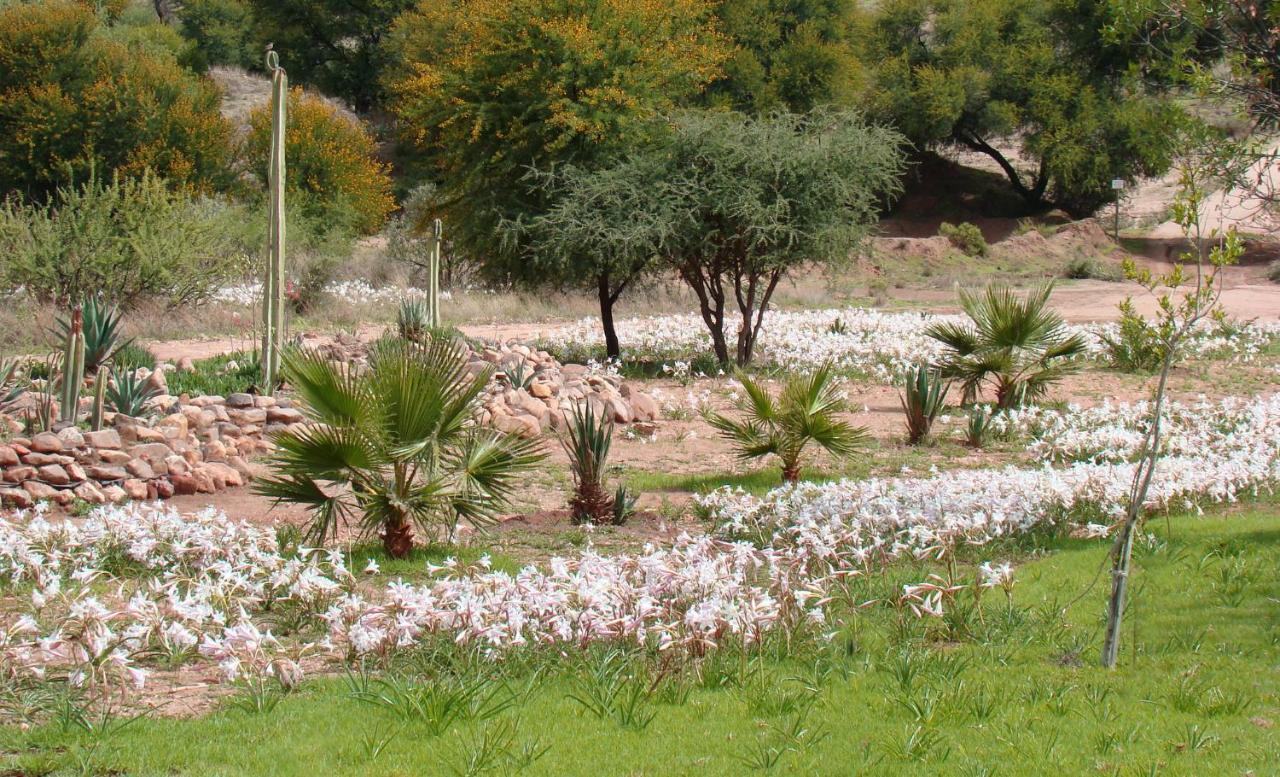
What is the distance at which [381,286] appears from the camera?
32.2m

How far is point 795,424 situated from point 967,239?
111 feet

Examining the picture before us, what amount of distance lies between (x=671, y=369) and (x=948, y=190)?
37.6 meters

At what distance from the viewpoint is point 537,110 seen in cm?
2080

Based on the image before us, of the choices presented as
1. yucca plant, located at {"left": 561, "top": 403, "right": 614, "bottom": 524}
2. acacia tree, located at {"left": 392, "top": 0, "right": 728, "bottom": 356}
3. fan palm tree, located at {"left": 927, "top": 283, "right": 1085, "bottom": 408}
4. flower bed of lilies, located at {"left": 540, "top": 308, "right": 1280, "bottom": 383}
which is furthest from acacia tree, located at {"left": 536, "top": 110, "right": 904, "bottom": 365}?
yucca plant, located at {"left": 561, "top": 403, "right": 614, "bottom": 524}

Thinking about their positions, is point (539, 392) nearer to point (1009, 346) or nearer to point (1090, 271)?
point (1009, 346)

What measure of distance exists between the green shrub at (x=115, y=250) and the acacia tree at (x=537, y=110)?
5.33 metres

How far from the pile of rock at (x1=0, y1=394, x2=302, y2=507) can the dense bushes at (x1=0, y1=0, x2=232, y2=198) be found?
28.1m

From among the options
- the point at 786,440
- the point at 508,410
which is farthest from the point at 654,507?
the point at 508,410

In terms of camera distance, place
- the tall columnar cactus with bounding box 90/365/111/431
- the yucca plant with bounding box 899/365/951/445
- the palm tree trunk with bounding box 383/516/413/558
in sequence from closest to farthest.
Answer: the palm tree trunk with bounding box 383/516/413/558
the tall columnar cactus with bounding box 90/365/111/431
the yucca plant with bounding box 899/365/951/445

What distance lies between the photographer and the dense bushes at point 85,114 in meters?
39.0

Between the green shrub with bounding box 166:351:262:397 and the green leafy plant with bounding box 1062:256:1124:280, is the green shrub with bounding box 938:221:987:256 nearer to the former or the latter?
the green leafy plant with bounding box 1062:256:1124:280

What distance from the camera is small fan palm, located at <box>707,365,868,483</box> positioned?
433 inches

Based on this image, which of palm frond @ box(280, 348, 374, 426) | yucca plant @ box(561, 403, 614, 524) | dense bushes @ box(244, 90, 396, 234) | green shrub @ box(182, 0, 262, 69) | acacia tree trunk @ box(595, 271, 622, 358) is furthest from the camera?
green shrub @ box(182, 0, 262, 69)

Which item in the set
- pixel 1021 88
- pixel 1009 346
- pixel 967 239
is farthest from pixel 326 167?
pixel 1009 346
